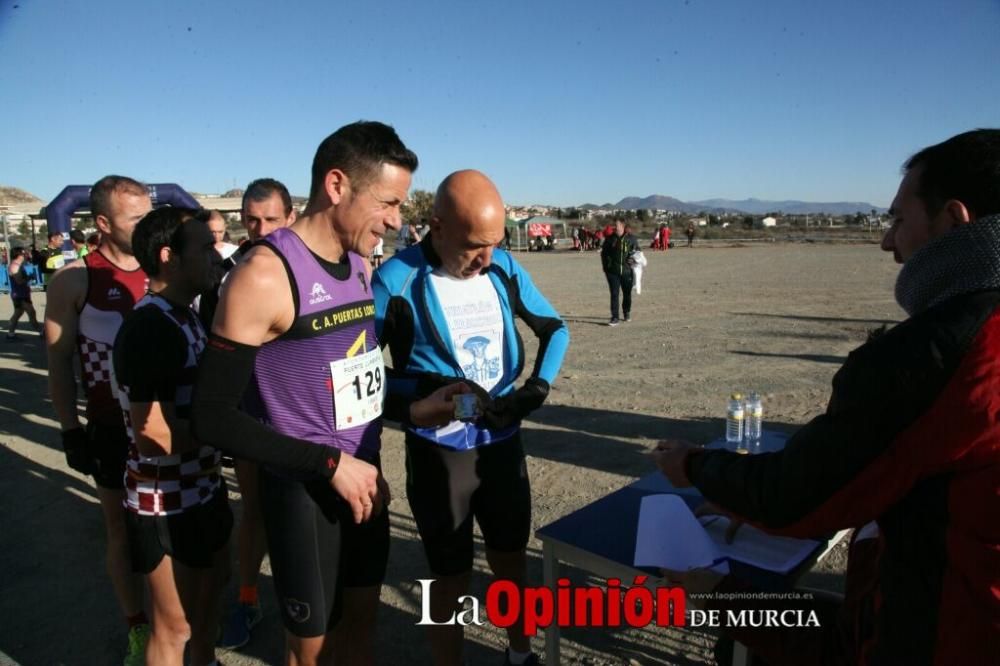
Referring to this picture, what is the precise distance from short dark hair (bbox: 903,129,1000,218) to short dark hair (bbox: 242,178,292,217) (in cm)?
369

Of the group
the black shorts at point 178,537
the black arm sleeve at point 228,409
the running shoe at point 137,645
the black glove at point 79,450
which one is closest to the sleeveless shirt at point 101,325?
the black glove at point 79,450

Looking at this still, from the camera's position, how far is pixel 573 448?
5754 millimetres

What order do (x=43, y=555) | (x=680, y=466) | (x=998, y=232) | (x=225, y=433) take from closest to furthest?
(x=998, y=232) < (x=225, y=433) < (x=680, y=466) < (x=43, y=555)

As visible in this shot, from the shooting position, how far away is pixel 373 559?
2182 millimetres

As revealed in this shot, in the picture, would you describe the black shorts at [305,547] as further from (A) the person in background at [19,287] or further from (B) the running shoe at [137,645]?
(A) the person in background at [19,287]

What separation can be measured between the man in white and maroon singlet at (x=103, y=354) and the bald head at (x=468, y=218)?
5.56 ft

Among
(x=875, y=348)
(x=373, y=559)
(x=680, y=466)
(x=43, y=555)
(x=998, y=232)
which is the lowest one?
(x=43, y=555)

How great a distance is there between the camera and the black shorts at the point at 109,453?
3.00 metres

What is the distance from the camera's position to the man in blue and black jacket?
2.48 metres

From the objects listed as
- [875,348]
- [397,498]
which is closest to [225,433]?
[875,348]

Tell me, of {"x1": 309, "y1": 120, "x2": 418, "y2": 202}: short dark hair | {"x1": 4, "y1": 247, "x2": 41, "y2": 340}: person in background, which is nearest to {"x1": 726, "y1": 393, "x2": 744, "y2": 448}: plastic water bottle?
{"x1": 309, "y1": 120, "x2": 418, "y2": 202}: short dark hair

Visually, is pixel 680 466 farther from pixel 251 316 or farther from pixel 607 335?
pixel 607 335

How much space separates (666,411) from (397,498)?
313 centimetres

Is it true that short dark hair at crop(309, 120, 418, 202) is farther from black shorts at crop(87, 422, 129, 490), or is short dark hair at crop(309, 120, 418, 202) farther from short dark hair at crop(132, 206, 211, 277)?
black shorts at crop(87, 422, 129, 490)
